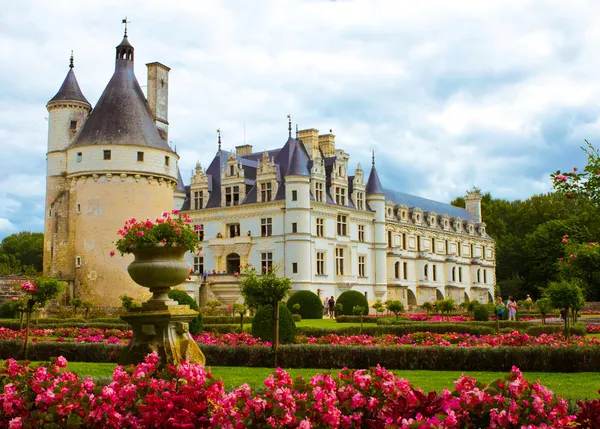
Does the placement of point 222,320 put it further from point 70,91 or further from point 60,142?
point 70,91

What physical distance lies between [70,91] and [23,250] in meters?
43.0

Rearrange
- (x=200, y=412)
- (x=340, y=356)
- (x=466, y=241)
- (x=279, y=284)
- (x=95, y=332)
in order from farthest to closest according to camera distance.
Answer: (x=466, y=241)
(x=95, y=332)
(x=279, y=284)
(x=340, y=356)
(x=200, y=412)

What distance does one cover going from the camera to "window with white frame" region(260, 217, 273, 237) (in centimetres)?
4719

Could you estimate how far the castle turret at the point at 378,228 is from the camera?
51.9 m

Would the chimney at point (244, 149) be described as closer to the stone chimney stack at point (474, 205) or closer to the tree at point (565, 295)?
the stone chimney stack at point (474, 205)

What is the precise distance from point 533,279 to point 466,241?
855 cm

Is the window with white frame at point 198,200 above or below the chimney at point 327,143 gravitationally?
below

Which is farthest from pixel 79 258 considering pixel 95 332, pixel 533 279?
pixel 533 279

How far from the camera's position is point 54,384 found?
6.99 meters

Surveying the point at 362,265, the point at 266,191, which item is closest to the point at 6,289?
the point at 266,191

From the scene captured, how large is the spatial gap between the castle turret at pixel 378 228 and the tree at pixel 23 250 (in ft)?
125

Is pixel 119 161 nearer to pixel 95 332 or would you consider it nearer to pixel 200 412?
pixel 95 332

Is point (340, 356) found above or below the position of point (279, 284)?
below

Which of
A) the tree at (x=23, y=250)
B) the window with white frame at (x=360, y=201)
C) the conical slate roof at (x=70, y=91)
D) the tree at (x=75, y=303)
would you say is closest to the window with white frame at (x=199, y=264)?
the window with white frame at (x=360, y=201)
